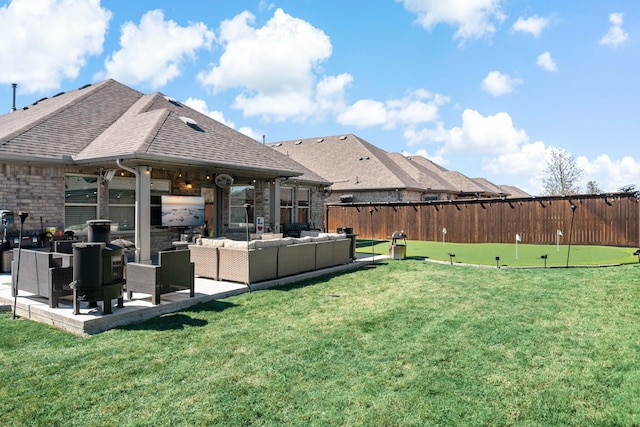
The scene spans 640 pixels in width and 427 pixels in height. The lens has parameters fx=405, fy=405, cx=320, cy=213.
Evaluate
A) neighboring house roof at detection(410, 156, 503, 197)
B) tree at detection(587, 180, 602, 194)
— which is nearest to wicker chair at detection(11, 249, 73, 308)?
neighboring house roof at detection(410, 156, 503, 197)

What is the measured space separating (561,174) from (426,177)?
16797 millimetres

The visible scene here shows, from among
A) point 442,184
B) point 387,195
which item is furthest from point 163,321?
point 442,184

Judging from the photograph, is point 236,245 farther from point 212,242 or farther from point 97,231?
point 97,231

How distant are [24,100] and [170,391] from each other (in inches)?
768

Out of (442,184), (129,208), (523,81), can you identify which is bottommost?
(129,208)

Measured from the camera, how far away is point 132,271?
250 inches

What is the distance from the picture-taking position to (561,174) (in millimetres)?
36875

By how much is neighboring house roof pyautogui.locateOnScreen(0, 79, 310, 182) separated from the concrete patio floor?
3.30 metres

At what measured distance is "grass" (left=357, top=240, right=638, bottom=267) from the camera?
11117 millimetres

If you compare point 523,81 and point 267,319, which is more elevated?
point 523,81

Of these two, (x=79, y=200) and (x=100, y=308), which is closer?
(x=100, y=308)

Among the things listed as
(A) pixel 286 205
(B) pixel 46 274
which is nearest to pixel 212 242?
(B) pixel 46 274

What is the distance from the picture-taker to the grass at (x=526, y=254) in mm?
11117

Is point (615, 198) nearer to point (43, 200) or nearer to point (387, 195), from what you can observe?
point (387, 195)
